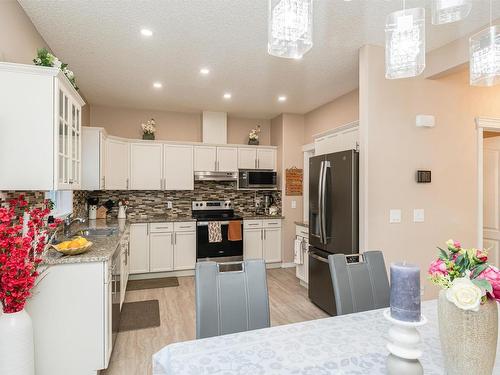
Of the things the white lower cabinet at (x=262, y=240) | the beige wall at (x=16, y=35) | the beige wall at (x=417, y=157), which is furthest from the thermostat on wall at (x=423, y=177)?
the beige wall at (x=16, y=35)

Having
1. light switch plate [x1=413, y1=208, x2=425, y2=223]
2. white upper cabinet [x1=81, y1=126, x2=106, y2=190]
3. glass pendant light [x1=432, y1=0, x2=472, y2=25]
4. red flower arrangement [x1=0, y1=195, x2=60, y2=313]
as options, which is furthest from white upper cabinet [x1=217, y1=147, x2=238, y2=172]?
glass pendant light [x1=432, y1=0, x2=472, y2=25]

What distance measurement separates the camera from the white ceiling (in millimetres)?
2340

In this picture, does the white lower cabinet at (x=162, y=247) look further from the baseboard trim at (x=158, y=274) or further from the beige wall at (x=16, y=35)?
the beige wall at (x=16, y=35)

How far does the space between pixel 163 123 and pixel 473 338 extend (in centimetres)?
528

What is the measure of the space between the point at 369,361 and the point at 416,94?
291cm

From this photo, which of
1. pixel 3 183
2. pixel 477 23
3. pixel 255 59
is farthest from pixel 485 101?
pixel 3 183

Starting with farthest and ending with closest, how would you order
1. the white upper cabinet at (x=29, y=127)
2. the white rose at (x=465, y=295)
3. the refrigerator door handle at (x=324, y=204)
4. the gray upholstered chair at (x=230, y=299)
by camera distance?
1. the refrigerator door handle at (x=324, y=204)
2. the white upper cabinet at (x=29, y=127)
3. the gray upholstered chair at (x=230, y=299)
4. the white rose at (x=465, y=295)

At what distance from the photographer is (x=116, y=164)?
468 cm

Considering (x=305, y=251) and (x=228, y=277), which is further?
(x=305, y=251)

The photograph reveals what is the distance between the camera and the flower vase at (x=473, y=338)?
3.07ft

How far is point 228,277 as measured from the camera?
5.22 ft

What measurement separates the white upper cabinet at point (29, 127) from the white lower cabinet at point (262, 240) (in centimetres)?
349

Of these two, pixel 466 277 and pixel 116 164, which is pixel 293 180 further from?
pixel 466 277

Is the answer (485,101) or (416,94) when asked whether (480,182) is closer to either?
(485,101)
